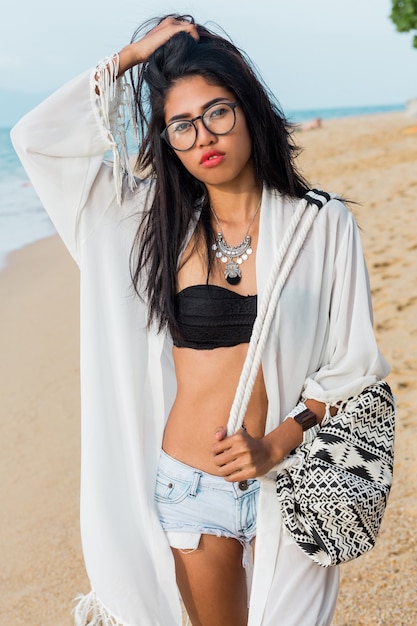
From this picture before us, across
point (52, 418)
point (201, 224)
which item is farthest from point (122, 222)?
point (52, 418)

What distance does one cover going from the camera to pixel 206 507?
8.21 feet

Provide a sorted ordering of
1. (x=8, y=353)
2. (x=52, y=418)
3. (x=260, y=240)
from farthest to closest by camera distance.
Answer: (x=8, y=353)
(x=52, y=418)
(x=260, y=240)

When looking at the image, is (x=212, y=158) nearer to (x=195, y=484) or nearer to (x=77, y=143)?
(x=77, y=143)

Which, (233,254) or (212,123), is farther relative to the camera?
(233,254)

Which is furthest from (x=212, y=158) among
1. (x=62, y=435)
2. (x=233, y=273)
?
(x=62, y=435)

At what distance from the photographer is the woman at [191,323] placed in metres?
2.43

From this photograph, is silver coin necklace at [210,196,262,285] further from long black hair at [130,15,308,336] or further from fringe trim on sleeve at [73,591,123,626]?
fringe trim on sleeve at [73,591,123,626]

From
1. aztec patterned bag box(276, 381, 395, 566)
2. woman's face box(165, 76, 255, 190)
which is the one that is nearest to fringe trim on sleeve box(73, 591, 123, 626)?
aztec patterned bag box(276, 381, 395, 566)

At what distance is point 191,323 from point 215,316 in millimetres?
91

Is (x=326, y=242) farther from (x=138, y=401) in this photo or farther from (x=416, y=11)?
(x=416, y=11)

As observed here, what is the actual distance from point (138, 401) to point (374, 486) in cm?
84

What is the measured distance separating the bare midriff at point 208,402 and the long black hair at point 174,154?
158mm

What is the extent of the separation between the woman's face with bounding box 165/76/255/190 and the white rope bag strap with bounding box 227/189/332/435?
247 millimetres

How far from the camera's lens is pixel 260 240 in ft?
8.25
